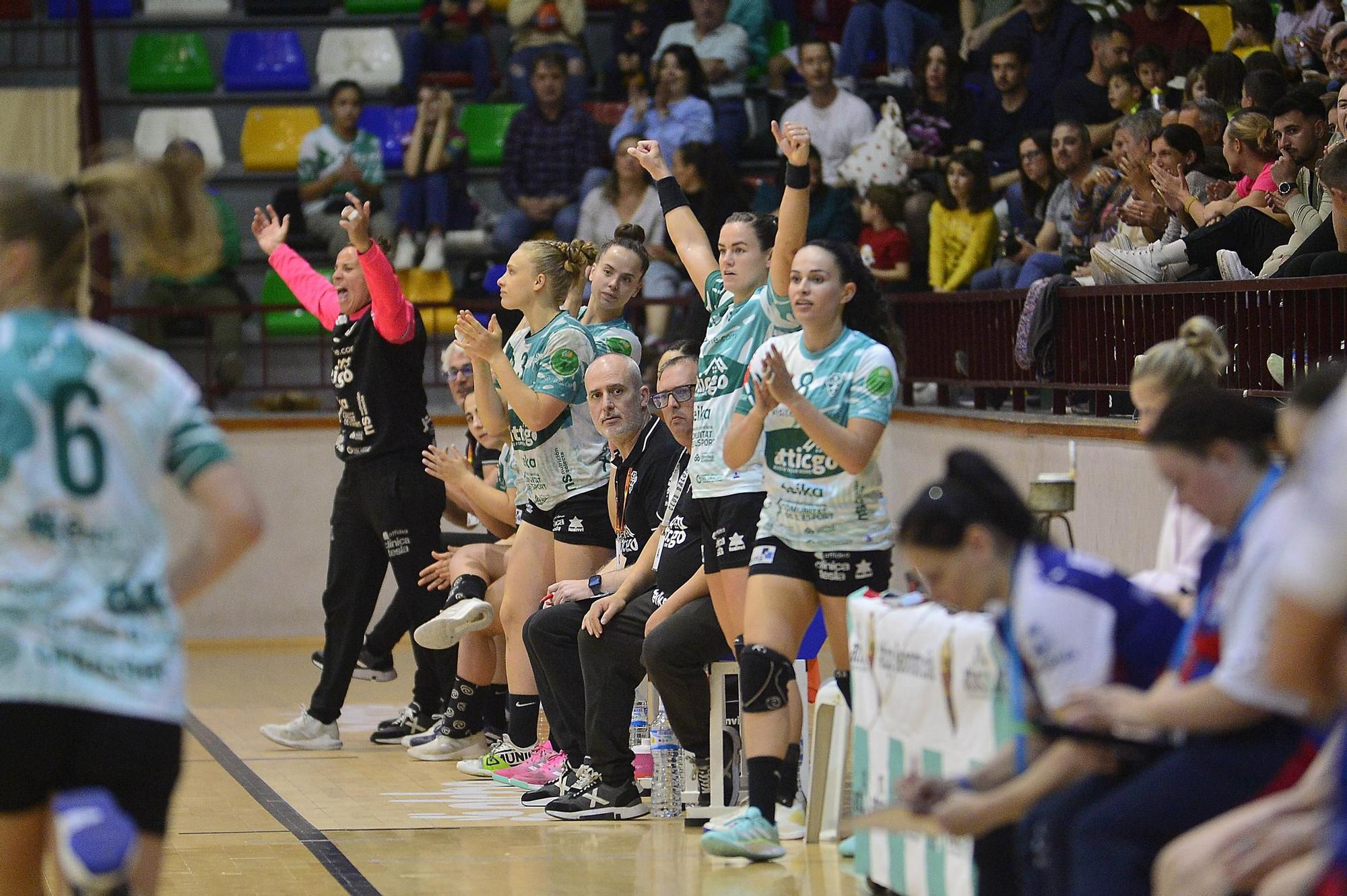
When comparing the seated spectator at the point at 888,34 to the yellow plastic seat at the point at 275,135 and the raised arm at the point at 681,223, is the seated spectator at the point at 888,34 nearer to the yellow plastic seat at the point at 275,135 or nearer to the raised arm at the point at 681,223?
the yellow plastic seat at the point at 275,135

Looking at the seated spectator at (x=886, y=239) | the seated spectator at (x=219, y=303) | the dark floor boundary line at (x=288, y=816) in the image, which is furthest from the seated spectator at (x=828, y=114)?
the dark floor boundary line at (x=288, y=816)

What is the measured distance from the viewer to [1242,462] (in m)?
2.84

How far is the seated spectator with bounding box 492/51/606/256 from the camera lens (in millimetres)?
11375

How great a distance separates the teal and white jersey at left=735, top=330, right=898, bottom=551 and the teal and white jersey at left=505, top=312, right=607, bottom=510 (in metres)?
1.49

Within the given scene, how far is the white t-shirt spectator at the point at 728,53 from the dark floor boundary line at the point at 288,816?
6085 mm

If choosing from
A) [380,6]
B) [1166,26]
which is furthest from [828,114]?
[380,6]

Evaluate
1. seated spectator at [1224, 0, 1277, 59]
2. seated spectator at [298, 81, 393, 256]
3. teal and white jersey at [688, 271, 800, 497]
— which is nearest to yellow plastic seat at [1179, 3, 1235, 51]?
seated spectator at [1224, 0, 1277, 59]

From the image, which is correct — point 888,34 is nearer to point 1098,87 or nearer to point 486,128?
point 1098,87

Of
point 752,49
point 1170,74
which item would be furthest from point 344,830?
point 752,49

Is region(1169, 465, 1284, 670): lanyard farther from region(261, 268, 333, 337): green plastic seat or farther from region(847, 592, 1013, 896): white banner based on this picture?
region(261, 268, 333, 337): green plastic seat

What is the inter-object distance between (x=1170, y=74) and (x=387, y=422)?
506cm

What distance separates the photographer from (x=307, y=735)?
7.07m

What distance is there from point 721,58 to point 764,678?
25.7 feet

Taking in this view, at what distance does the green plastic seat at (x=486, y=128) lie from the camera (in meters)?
12.3
